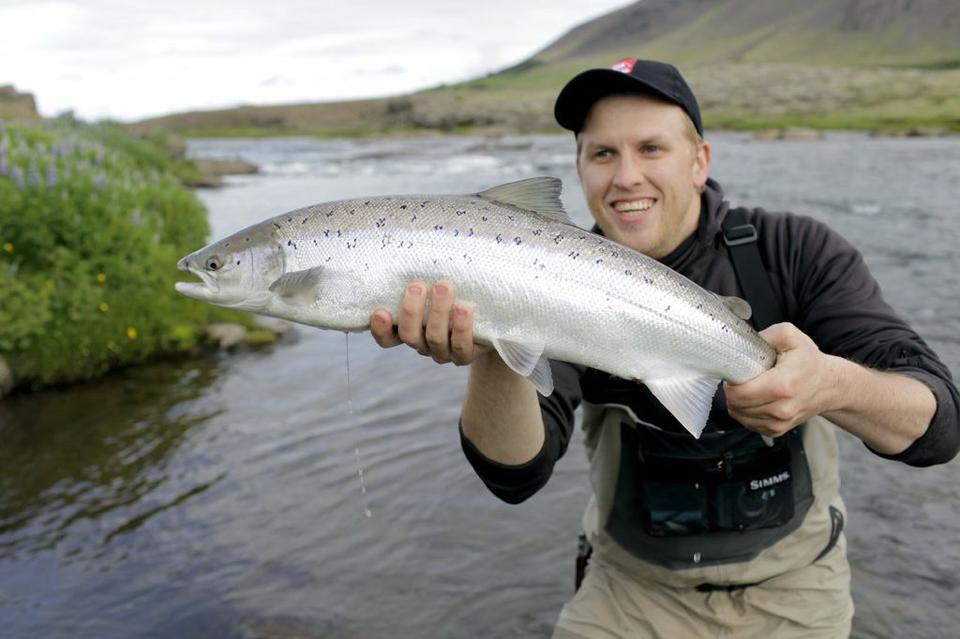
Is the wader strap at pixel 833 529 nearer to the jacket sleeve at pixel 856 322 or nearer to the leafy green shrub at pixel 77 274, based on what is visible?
the jacket sleeve at pixel 856 322

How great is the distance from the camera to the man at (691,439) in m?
3.39

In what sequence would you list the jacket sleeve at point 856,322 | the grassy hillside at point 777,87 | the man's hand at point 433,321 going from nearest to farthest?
the man's hand at point 433,321 → the jacket sleeve at point 856,322 → the grassy hillside at point 777,87

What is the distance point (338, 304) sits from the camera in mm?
2885

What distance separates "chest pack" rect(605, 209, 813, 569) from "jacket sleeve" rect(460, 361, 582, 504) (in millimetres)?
373

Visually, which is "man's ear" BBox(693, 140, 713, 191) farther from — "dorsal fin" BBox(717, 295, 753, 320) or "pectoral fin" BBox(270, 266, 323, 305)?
"pectoral fin" BBox(270, 266, 323, 305)

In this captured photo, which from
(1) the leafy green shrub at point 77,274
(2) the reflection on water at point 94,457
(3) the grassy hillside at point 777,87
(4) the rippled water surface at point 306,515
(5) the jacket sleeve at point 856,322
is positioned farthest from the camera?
(3) the grassy hillside at point 777,87

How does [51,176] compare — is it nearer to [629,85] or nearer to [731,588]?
[629,85]

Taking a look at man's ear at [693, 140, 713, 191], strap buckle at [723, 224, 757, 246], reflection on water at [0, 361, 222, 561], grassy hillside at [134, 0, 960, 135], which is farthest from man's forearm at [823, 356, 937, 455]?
grassy hillside at [134, 0, 960, 135]

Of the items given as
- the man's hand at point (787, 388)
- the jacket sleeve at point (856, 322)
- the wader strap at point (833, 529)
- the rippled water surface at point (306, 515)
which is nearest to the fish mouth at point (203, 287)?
the man's hand at point (787, 388)

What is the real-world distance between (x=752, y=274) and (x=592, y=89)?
106 cm

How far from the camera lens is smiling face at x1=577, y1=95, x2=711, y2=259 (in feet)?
11.8

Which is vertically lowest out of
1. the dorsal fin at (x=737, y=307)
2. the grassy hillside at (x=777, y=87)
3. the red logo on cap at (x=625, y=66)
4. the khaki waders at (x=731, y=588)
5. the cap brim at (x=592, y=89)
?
the khaki waders at (x=731, y=588)

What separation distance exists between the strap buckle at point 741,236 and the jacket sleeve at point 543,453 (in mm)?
865

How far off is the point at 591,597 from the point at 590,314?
1643mm
